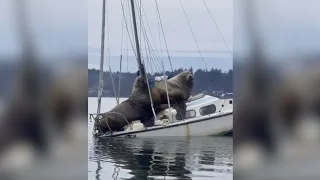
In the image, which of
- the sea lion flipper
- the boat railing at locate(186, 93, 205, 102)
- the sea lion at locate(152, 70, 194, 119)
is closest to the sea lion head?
the sea lion at locate(152, 70, 194, 119)

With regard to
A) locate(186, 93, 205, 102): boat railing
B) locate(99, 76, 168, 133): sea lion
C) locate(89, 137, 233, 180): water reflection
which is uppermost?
locate(186, 93, 205, 102): boat railing

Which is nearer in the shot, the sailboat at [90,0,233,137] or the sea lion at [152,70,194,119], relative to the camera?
the sailboat at [90,0,233,137]

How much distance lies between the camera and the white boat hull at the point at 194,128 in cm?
725

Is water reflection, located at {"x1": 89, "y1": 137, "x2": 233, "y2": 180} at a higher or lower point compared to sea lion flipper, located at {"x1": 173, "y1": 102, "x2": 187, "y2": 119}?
lower

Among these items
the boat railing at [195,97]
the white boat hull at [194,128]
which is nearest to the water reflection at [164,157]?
the white boat hull at [194,128]

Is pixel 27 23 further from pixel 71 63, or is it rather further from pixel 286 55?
pixel 286 55

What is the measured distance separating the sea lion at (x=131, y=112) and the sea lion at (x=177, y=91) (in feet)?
0.36

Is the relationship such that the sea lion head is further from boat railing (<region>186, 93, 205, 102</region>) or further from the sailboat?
boat railing (<region>186, 93, 205, 102</region>)

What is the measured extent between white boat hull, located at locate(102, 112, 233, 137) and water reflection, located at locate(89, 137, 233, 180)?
140 mm

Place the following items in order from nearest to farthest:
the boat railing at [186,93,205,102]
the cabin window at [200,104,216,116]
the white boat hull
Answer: the white boat hull → the cabin window at [200,104,216,116] → the boat railing at [186,93,205,102]

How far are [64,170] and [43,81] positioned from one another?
0.84 ft

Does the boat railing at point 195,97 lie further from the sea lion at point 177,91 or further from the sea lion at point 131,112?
the sea lion at point 131,112

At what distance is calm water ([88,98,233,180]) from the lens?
3.85 metres

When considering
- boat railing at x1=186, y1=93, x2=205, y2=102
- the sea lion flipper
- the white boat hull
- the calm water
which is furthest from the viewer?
boat railing at x1=186, y1=93, x2=205, y2=102
